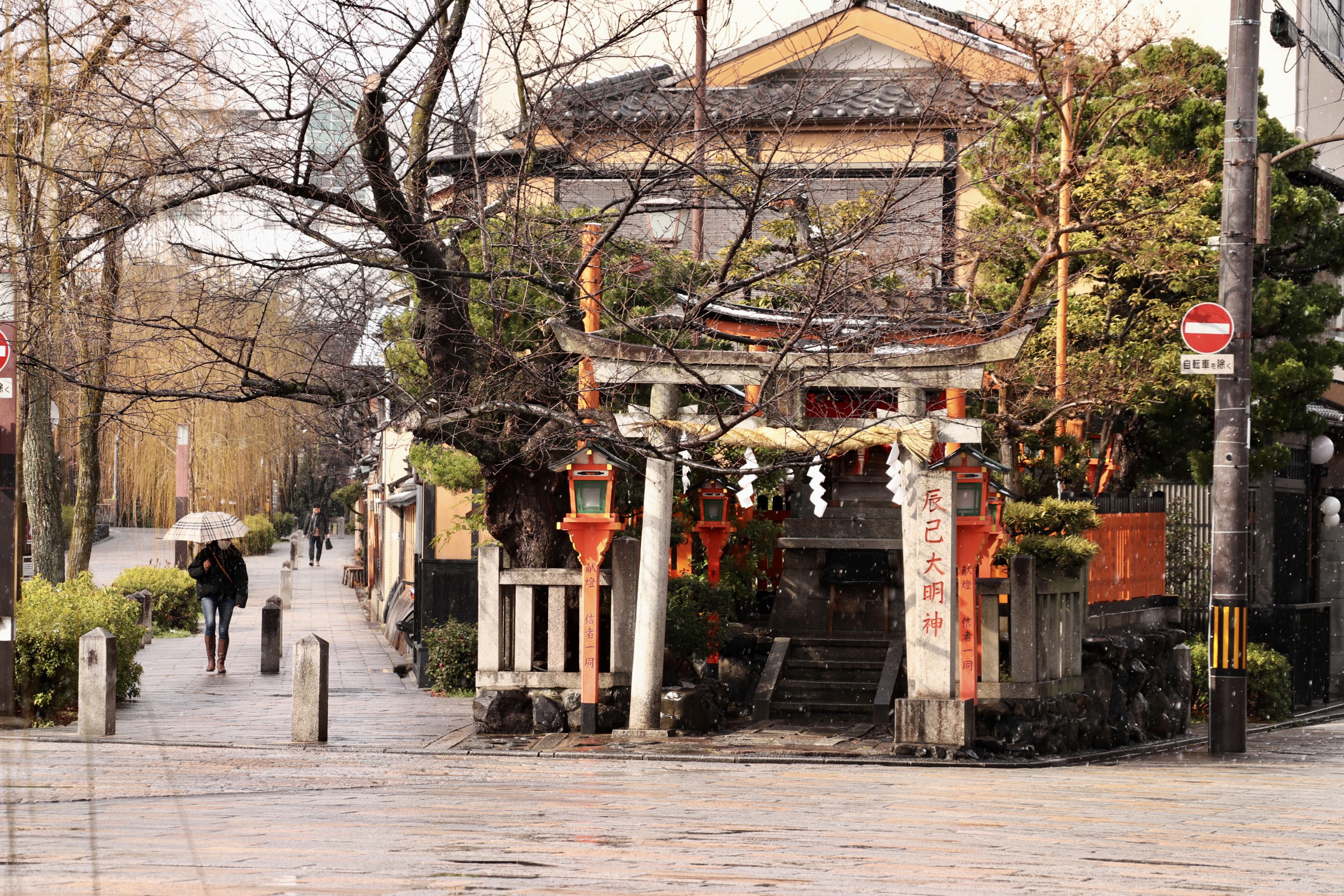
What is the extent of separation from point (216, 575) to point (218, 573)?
0.18 ft

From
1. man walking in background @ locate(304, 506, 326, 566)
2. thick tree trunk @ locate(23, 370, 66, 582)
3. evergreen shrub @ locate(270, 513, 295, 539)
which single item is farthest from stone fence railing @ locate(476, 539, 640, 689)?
evergreen shrub @ locate(270, 513, 295, 539)

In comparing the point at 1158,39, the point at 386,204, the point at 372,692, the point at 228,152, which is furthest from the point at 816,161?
the point at 1158,39

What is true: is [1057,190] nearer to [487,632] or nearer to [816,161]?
[816,161]

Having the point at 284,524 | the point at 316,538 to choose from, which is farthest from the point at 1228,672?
the point at 284,524

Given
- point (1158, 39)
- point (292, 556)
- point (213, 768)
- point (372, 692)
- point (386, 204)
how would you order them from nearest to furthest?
point (213, 768) → point (386, 204) → point (372, 692) → point (1158, 39) → point (292, 556)

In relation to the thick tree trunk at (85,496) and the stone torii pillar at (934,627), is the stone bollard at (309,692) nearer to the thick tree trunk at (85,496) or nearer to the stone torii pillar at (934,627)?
the stone torii pillar at (934,627)

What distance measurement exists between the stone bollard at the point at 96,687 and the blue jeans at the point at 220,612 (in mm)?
6477

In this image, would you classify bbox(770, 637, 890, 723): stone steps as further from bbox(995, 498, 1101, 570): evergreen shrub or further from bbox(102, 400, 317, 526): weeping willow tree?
bbox(102, 400, 317, 526): weeping willow tree

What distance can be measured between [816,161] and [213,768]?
7.55 metres

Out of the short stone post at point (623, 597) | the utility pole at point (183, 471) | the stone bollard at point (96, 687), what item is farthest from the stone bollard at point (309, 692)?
the utility pole at point (183, 471)

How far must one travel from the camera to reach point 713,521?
64.0 ft

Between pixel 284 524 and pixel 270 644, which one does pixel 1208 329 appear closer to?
pixel 270 644

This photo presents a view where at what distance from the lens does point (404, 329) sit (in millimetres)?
15344

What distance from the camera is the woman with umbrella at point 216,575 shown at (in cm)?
2052
